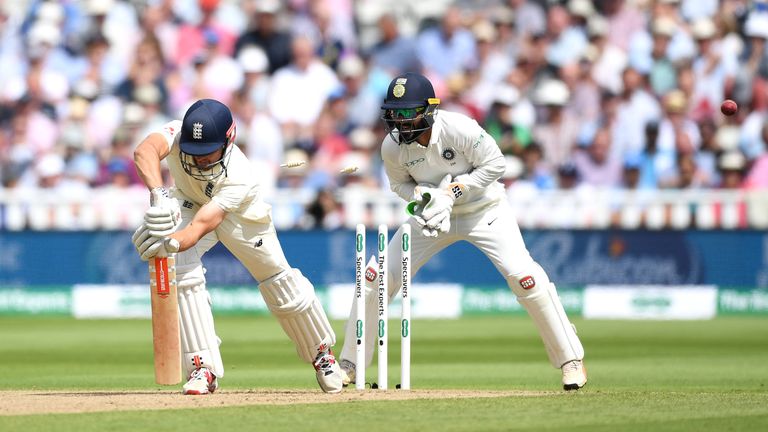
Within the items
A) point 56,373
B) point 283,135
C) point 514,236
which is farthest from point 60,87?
point 514,236

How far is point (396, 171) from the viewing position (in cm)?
809

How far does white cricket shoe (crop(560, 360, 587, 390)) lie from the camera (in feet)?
25.9

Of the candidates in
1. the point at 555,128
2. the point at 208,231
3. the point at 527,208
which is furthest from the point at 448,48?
the point at 208,231

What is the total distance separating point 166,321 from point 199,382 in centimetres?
43

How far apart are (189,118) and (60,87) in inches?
387

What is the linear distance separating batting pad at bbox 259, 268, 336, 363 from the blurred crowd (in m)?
6.80

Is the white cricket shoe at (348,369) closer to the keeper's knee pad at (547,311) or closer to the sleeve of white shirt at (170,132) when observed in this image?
the keeper's knee pad at (547,311)

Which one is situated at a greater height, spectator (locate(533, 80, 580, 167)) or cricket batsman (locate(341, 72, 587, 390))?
spectator (locate(533, 80, 580, 167))

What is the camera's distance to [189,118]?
23.1ft

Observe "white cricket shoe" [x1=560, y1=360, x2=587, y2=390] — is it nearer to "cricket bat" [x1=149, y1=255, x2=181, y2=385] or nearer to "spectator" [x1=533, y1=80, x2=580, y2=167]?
"cricket bat" [x1=149, y1=255, x2=181, y2=385]

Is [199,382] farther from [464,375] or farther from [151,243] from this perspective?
[464,375]

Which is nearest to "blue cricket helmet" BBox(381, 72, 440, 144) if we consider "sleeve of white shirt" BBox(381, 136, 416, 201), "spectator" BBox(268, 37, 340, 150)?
"sleeve of white shirt" BBox(381, 136, 416, 201)

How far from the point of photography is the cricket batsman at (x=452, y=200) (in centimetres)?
769

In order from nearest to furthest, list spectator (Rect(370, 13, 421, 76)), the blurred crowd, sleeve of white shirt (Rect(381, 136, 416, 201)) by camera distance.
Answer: sleeve of white shirt (Rect(381, 136, 416, 201)) < the blurred crowd < spectator (Rect(370, 13, 421, 76))
